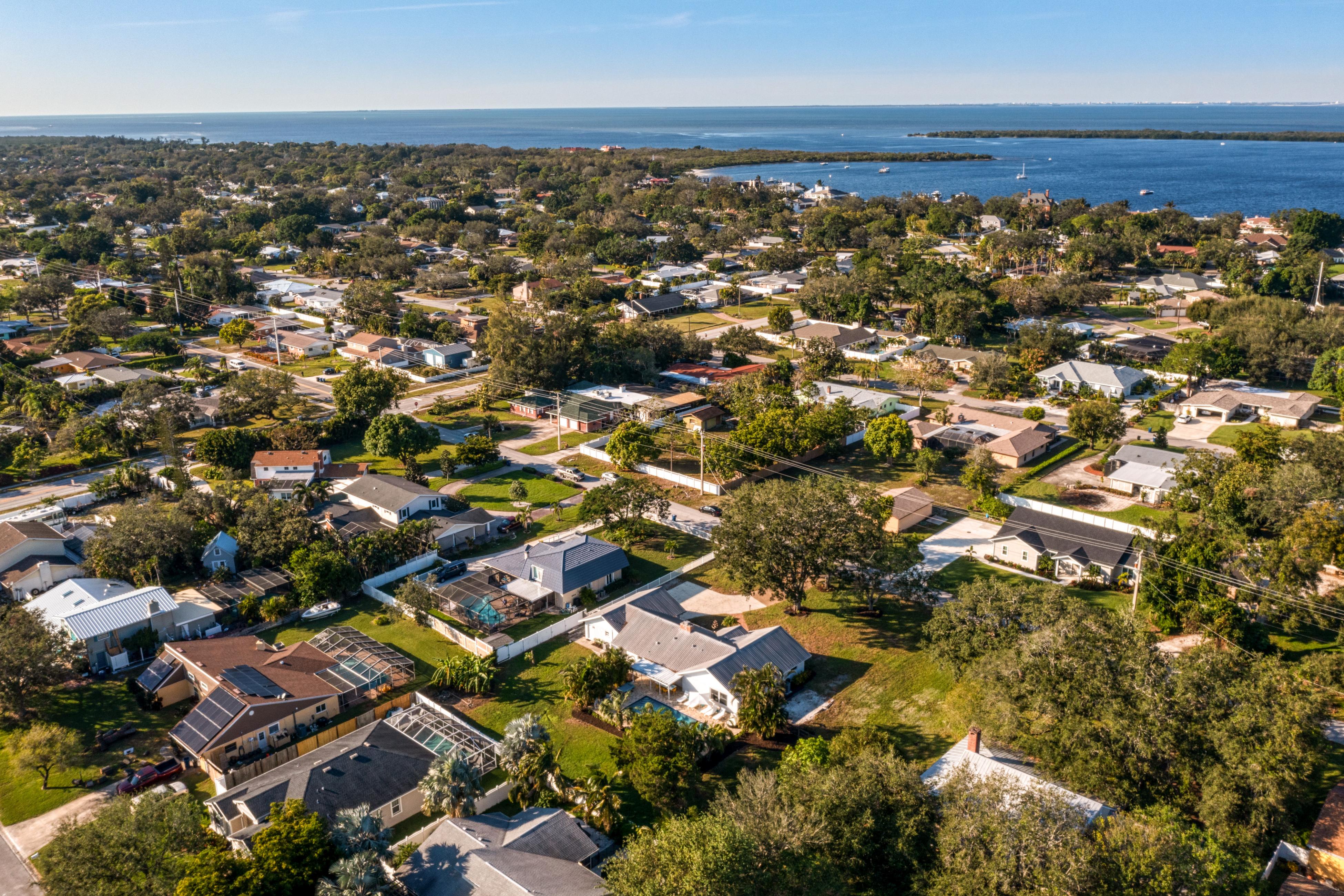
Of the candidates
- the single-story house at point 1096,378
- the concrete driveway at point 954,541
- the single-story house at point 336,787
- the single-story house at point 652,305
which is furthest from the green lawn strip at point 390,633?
the single-story house at point 652,305

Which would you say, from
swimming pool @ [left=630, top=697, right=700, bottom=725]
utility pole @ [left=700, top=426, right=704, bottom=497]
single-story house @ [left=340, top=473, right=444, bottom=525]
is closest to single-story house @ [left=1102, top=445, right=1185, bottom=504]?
utility pole @ [left=700, top=426, right=704, bottom=497]

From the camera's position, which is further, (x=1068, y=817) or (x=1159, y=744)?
(x=1159, y=744)

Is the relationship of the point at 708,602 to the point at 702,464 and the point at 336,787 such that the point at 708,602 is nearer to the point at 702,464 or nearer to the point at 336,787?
the point at 702,464

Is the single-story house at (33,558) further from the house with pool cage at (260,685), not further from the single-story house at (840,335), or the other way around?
the single-story house at (840,335)

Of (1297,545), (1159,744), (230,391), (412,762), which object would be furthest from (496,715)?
(230,391)

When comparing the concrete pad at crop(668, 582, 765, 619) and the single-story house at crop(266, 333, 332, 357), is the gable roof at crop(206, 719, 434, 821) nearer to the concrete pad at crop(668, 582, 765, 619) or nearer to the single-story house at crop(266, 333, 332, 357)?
the concrete pad at crop(668, 582, 765, 619)

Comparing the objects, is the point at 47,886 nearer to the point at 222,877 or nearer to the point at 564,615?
the point at 222,877

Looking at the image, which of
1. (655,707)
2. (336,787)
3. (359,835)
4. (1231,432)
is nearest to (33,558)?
(336,787)
